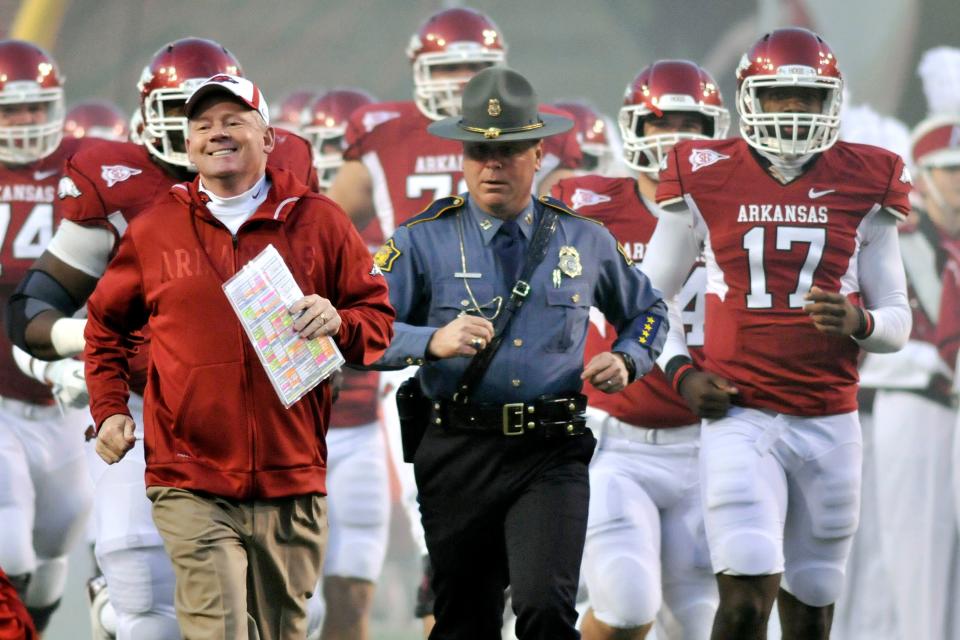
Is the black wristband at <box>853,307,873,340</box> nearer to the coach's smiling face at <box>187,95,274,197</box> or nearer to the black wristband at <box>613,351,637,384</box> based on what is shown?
the black wristband at <box>613,351,637,384</box>

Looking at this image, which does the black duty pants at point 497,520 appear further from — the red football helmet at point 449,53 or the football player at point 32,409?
the red football helmet at point 449,53

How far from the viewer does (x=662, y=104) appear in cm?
654

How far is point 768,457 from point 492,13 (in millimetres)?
4679

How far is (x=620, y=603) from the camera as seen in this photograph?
606 cm

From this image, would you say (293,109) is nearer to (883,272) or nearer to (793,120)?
(793,120)

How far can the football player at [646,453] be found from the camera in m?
6.13

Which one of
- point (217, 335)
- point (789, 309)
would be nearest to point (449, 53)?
point (789, 309)

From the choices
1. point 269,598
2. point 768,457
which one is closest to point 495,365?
point 269,598

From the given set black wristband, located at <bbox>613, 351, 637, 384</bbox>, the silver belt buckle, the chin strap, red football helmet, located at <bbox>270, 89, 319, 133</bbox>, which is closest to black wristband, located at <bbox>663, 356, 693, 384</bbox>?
the chin strap

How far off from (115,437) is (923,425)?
4.68 metres

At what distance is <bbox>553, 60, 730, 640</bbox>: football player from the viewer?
6.13 metres

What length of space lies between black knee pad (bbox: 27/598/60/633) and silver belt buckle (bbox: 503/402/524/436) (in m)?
2.95

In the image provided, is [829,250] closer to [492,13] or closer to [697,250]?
[697,250]

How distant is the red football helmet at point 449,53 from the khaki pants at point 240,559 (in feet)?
10.3
